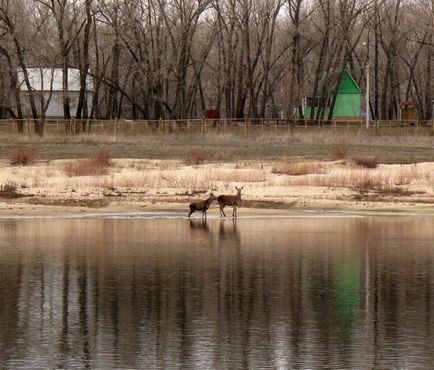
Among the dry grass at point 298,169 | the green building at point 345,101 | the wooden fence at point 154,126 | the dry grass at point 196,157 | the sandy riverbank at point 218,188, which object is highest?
the green building at point 345,101

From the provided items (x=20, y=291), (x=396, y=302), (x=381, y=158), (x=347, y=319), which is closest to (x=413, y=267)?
(x=396, y=302)

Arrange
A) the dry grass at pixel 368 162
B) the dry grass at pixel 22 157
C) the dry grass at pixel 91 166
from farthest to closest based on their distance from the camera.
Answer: the dry grass at pixel 22 157
the dry grass at pixel 368 162
the dry grass at pixel 91 166

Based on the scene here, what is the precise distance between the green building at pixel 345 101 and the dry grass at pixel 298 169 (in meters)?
44.4

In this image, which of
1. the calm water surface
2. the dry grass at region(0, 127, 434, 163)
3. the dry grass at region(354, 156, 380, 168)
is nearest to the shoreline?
the calm water surface

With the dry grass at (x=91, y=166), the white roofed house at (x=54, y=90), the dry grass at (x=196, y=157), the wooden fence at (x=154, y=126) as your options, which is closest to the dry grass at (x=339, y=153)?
the dry grass at (x=196, y=157)

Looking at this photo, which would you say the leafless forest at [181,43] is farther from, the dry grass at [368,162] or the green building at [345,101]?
the dry grass at [368,162]

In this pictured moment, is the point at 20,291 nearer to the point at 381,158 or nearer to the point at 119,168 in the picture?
the point at 119,168

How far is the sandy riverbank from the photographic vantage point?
32469 mm

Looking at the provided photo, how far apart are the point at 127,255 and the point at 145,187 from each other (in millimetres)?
13329

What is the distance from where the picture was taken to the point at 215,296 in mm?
17672

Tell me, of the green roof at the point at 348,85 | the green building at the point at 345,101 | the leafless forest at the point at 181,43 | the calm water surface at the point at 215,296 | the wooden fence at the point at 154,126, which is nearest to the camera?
the calm water surface at the point at 215,296

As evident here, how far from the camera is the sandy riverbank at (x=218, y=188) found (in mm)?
32469

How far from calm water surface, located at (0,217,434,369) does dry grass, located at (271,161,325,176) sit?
1083 centimetres

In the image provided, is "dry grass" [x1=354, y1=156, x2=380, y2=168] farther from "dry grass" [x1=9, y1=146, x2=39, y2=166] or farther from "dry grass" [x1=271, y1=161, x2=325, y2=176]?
"dry grass" [x1=9, y1=146, x2=39, y2=166]
